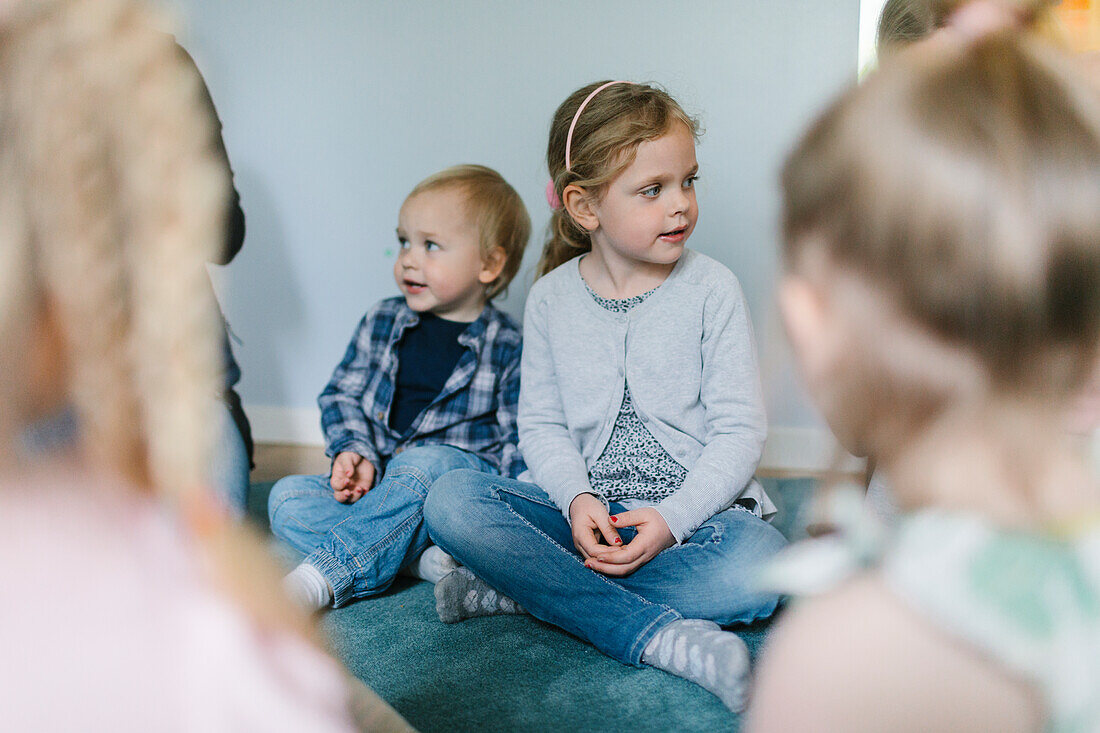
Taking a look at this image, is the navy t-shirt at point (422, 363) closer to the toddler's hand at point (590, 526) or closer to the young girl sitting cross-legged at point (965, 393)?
the toddler's hand at point (590, 526)

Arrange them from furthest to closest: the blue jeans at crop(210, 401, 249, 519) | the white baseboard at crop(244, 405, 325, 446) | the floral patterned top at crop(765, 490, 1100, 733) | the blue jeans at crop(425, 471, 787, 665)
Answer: the white baseboard at crop(244, 405, 325, 446) < the blue jeans at crop(210, 401, 249, 519) < the blue jeans at crop(425, 471, 787, 665) < the floral patterned top at crop(765, 490, 1100, 733)

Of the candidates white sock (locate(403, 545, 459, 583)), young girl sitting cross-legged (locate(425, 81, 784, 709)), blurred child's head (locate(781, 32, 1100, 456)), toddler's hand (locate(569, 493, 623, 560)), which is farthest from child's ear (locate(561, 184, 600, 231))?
blurred child's head (locate(781, 32, 1100, 456))

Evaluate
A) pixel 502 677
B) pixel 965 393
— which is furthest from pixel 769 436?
pixel 965 393

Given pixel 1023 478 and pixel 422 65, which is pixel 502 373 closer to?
pixel 422 65

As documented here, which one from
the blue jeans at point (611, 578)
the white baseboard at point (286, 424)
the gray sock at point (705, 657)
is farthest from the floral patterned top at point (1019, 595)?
the white baseboard at point (286, 424)

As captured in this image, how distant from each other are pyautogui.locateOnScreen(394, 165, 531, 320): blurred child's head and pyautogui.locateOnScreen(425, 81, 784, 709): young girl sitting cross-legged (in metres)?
0.13

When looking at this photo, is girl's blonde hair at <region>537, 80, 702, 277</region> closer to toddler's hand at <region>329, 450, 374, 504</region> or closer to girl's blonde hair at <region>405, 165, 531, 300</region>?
girl's blonde hair at <region>405, 165, 531, 300</region>

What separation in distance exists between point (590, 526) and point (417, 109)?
100 centimetres

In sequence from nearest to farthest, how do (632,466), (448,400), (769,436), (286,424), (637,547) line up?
1. (637,547)
2. (632,466)
3. (448,400)
4. (769,436)
5. (286,424)

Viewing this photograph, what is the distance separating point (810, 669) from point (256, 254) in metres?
1.64

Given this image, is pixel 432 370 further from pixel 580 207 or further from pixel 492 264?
pixel 580 207

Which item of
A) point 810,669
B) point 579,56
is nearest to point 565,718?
point 810,669

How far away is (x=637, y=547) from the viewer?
1032 mm

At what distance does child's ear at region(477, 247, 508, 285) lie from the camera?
1432mm
